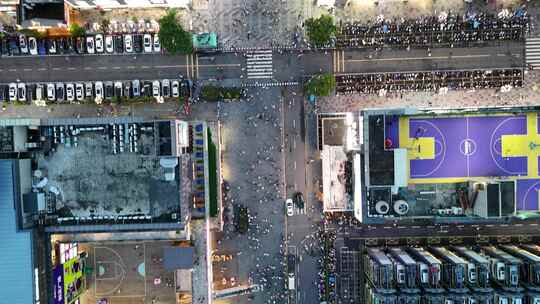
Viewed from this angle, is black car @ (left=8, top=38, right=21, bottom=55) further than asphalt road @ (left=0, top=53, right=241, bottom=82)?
No

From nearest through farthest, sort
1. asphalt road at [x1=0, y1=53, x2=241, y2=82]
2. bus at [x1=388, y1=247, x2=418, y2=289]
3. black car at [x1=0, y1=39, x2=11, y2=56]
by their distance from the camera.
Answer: bus at [x1=388, y1=247, x2=418, y2=289] → black car at [x1=0, y1=39, x2=11, y2=56] → asphalt road at [x1=0, y1=53, x2=241, y2=82]

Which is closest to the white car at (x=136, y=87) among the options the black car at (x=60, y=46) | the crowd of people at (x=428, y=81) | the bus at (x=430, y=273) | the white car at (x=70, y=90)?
the white car at (x=70, y=90)

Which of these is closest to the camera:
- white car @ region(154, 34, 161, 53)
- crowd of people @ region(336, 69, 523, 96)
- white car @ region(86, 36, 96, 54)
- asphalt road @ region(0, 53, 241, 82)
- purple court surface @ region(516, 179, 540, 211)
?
purple court surface @ region(516, 179, 540, 211)

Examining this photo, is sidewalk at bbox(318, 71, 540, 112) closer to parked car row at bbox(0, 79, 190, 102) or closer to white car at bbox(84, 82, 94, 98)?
parked car row at bbox(0, 79, 190, 102)

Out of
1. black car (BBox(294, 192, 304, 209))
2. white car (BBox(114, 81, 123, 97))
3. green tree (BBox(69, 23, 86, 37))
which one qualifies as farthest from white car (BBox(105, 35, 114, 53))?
black car (BBox(294, 192, 304, 209))

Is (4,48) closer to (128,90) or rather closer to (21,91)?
(21,91)

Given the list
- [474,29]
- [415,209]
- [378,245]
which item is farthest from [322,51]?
[378,245]

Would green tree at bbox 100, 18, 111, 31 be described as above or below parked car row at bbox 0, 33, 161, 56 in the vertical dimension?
above
